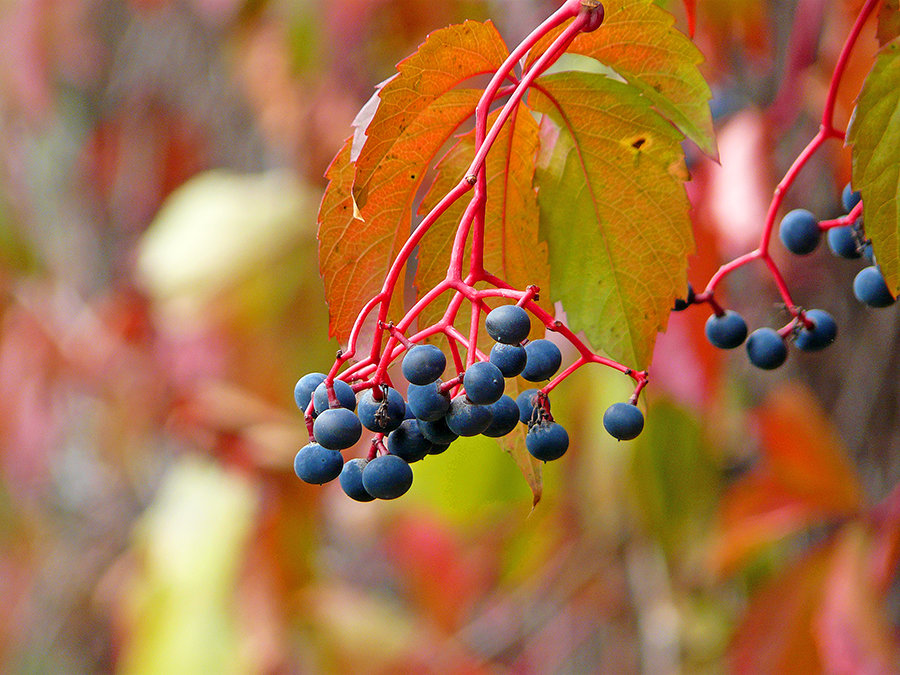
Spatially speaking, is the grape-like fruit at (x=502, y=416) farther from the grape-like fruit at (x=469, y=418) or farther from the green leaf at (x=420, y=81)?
the green leaf at (x=420, y=81)

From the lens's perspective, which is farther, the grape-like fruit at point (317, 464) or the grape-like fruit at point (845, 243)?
the grape-like fruit at point (845, 243)

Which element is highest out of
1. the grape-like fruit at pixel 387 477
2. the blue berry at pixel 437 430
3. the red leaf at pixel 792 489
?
the red leaf at pixel 792 489

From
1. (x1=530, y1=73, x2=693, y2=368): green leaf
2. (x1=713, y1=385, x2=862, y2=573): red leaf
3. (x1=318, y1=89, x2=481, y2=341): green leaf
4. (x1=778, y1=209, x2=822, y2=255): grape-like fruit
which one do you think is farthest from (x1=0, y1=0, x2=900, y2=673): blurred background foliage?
(x1=318, y1=89, x2=481, y2=341): green leaf

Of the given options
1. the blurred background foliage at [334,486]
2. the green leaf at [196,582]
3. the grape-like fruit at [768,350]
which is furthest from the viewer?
the green leaf at [196,582]

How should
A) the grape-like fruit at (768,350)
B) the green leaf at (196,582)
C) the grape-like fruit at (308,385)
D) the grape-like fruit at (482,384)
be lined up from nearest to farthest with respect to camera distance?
the grape-like fruit at (482,384) < the grape-like fruit at (308,385) < the grape-like fruit at (768,350) < the green leaf at (196,582)

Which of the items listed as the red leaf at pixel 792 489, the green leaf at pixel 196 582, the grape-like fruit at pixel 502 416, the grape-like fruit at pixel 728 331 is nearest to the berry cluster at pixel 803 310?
the grape-like fruit at pixel 728 331

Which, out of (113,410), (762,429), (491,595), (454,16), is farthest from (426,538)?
(454,16)

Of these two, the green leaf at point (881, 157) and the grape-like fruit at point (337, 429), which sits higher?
the green leaf at point (881, 157)

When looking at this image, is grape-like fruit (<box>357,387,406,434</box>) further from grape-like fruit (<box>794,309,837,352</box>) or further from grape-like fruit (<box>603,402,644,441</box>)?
grape-like fruit (<box>794,309,837,352</box>)

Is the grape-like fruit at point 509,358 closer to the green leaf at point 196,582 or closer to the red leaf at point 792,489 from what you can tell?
the red leaf at point 792,489
